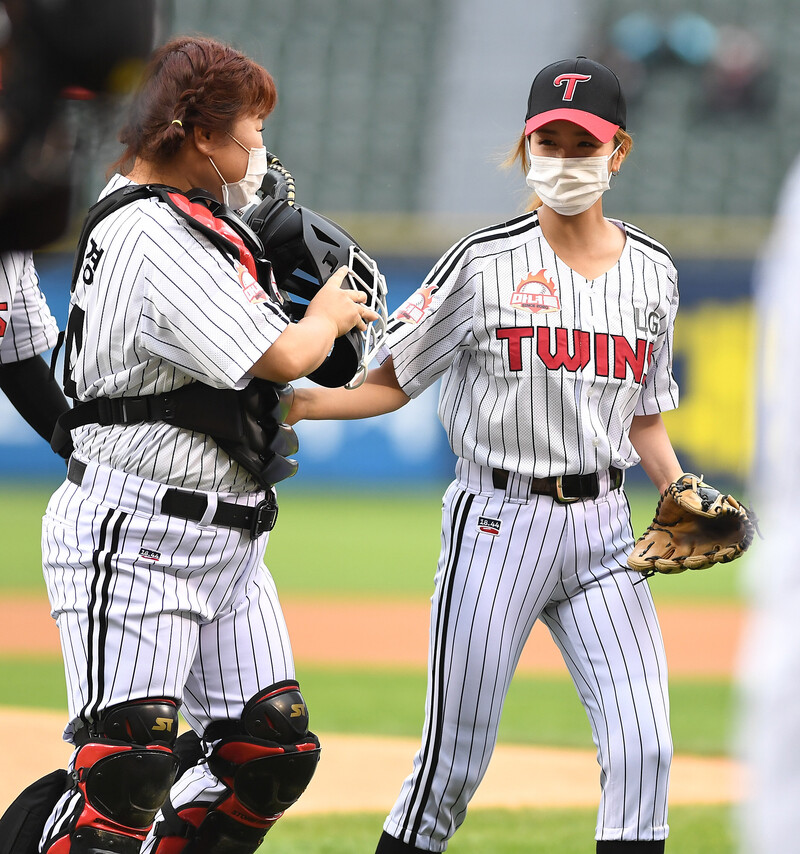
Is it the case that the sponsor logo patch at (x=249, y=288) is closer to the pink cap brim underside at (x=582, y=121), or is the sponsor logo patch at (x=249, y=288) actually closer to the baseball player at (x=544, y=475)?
the baseball player at (x=544, y=475)

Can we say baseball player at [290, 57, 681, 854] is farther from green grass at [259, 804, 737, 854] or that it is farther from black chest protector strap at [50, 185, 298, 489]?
green grass at [259, 804, 737, 854]

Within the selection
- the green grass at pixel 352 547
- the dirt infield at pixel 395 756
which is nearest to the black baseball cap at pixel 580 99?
the dirt infield at pixel 395 756

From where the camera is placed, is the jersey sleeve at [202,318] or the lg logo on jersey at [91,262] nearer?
the jersey sleeve at [202,318]

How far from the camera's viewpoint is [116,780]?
2.53 meters

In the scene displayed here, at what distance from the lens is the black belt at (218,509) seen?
2.64 m

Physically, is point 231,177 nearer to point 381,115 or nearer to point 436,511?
point 436,511

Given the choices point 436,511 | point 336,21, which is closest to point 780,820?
point 436,511

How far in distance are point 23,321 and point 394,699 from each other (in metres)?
3.90

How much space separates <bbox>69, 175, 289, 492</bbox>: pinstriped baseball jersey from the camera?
2.53 m

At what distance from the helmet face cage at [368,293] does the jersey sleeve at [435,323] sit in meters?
0.14

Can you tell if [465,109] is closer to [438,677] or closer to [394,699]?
[394,699]

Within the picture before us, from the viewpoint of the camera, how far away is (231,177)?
2768 millimetres

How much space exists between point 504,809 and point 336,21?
17.0 metres

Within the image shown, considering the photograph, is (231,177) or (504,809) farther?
(504,809)
